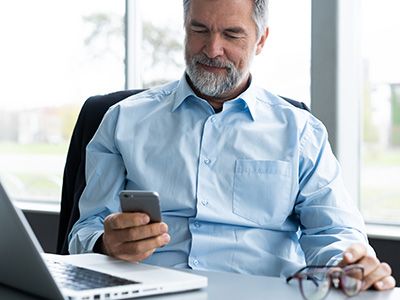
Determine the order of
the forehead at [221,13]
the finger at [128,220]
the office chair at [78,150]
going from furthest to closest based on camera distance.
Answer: the office chair at [78,150], the forehead at [221,13], the finger at [128,220]

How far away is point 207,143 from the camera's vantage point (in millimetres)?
1924

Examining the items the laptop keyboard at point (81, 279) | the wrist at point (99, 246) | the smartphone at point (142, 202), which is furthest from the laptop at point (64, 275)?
the wrist at point (99, 246)

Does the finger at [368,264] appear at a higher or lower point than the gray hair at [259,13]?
lower

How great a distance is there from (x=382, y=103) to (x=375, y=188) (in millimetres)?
331

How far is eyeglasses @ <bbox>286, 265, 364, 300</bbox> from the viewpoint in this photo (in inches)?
46.9

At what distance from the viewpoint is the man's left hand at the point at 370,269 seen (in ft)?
4.32

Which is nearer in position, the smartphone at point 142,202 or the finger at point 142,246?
the smartphone at point 142,202

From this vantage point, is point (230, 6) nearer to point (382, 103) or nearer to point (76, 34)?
point (382, 103)

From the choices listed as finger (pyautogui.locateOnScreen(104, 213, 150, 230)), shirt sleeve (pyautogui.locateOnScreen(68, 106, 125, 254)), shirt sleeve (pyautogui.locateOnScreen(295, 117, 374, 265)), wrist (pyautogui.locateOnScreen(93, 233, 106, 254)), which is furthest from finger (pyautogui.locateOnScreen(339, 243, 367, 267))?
shirt sleeve (pyautogui.locateOnScreen(68, 106, 125, 254))

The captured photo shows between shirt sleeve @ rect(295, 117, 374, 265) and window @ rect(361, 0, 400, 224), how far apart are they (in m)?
0.96

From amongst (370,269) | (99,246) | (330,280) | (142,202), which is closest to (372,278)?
(370,269)

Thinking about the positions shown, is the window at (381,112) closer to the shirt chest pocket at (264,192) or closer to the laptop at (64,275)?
the shirt chest pocket at (264,192)

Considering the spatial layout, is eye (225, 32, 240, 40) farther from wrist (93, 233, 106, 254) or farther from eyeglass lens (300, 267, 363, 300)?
eyeglass lens (300, 267, 363, 300)

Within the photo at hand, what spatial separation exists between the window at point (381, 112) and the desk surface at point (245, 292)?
5.21 feet
